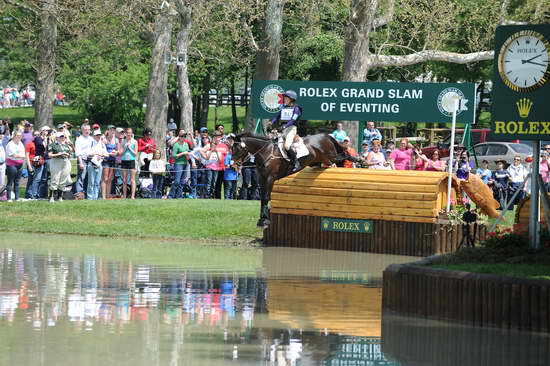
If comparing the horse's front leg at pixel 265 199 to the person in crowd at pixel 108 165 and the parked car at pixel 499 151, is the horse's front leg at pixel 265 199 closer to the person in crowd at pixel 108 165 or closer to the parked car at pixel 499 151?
the person in crowd at pixel 108 165

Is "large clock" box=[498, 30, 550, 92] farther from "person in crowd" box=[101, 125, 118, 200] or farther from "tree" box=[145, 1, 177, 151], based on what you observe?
"tree" box=[145, 1, 177, 151]

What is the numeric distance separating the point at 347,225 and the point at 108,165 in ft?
31.0

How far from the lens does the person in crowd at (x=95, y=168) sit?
3072 cm

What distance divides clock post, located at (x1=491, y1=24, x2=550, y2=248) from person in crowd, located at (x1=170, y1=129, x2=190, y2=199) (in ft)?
59.4

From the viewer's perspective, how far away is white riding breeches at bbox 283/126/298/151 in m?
25.8

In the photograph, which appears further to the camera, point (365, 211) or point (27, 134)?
point (27, 134)

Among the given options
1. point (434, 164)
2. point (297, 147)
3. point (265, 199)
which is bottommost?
point (265, 199)

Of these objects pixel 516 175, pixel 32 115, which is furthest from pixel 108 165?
pixel 32 115

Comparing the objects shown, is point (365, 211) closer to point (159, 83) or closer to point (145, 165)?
point (145, 165)

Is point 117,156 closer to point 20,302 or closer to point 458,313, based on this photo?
point 20,302

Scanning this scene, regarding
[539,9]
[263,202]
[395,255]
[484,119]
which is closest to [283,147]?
[263,202]

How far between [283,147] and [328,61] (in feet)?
117

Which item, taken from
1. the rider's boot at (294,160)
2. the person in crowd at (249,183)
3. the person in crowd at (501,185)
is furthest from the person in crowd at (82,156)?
the person in crowd at (501,185)

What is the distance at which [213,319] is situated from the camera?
14133mm
